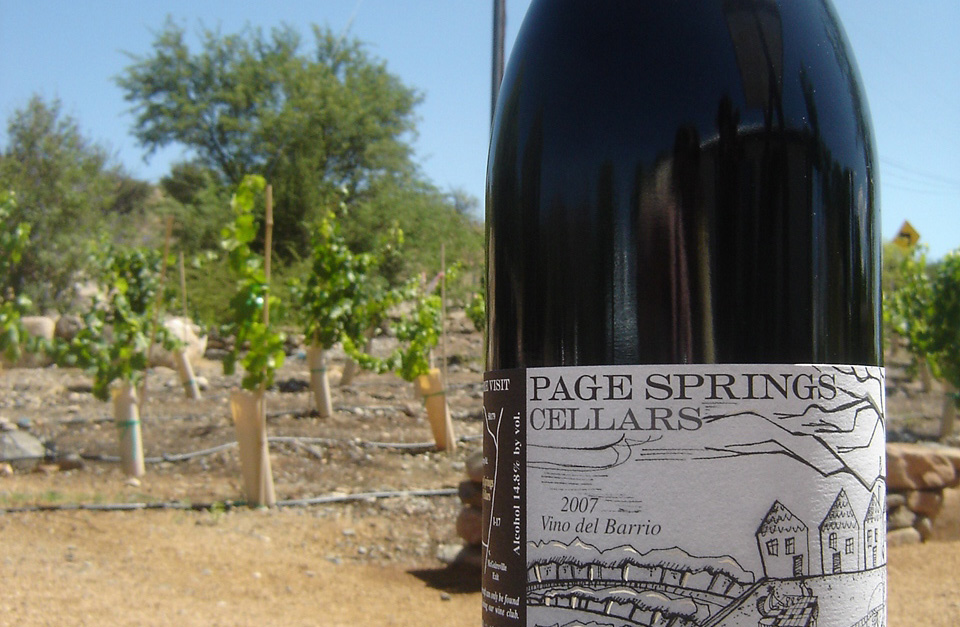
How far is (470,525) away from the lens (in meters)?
5.51

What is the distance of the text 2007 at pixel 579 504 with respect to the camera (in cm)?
111

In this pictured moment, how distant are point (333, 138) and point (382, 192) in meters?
2.51

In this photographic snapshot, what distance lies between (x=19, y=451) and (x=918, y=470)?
7871 millimetres

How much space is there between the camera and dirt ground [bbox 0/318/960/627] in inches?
175

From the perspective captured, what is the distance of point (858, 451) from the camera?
3.75ft

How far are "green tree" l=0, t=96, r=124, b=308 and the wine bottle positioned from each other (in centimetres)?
2632

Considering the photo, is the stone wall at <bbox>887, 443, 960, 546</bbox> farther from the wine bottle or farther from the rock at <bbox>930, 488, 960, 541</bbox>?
the wine bottle

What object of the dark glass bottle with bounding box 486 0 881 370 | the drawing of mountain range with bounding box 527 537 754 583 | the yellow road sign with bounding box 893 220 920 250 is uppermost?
the yellow road sign with bounding box 893 220 920 250

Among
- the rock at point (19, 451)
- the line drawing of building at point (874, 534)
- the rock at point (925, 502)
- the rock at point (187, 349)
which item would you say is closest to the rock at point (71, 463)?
the rock at point (19, 451)

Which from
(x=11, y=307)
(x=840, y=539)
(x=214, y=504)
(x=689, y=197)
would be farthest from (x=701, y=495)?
(x=11, y=307)

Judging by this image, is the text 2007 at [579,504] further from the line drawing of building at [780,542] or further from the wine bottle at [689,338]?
the line drawing of building at [780,542]

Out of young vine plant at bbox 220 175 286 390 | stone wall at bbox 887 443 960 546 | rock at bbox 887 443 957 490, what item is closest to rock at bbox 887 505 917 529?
stone wall at bbox 887 443 960 546

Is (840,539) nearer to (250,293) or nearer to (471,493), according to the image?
(471,493)

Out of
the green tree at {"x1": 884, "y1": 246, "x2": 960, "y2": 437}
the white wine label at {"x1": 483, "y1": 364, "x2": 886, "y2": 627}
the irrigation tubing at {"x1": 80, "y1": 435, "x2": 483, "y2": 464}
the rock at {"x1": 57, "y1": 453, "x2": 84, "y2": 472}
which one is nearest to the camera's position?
the white wine label at {"x1": 483, "y1": 364, "x2": 886, "y2": 627}
